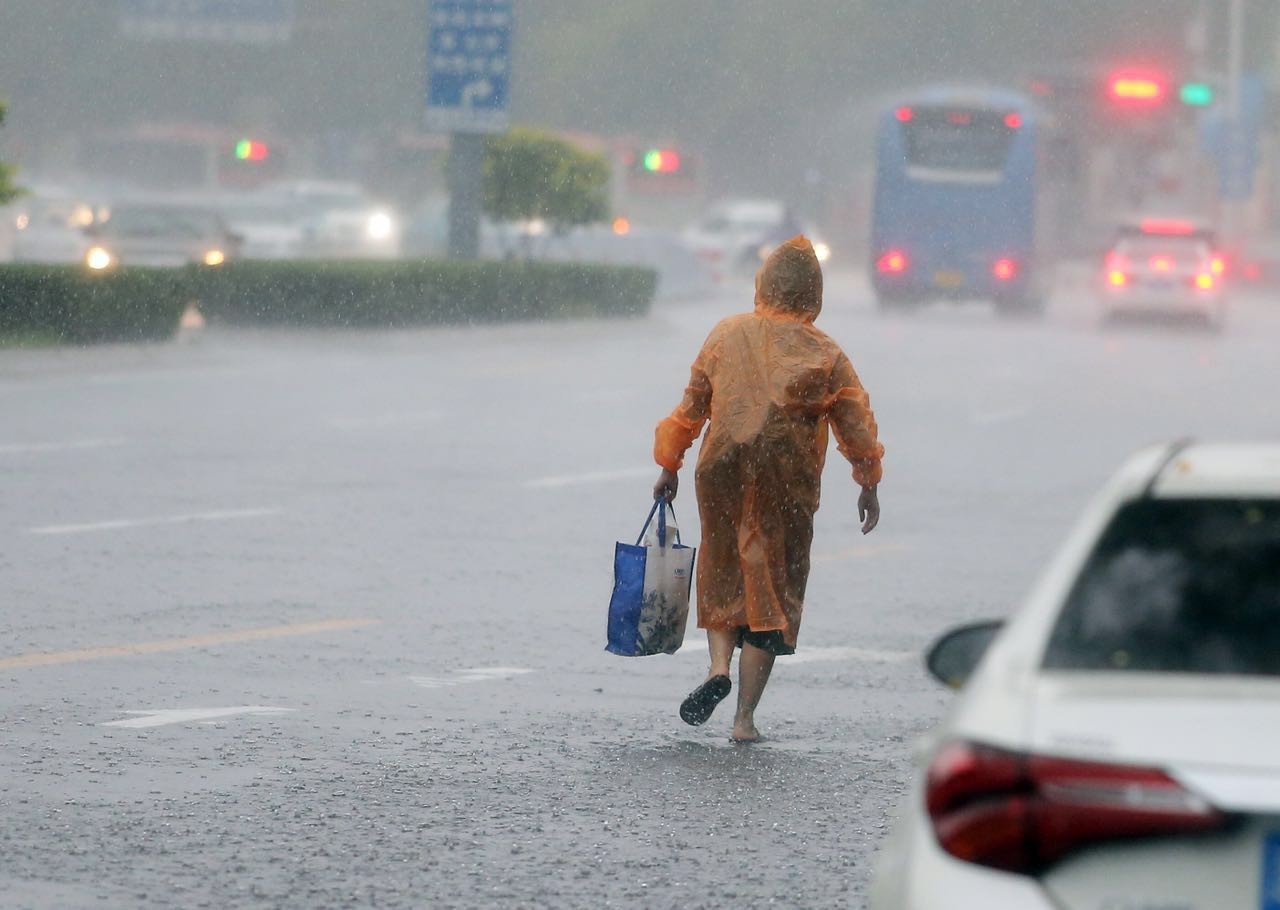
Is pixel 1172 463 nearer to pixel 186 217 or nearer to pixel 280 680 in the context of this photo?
pixel 280 680

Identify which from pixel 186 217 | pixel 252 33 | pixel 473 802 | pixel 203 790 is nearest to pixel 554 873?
pixel 473 802

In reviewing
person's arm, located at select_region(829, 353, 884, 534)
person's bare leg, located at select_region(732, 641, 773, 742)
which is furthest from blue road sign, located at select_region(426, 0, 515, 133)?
person's bare leg, located at select_region(732, 641, 773, 742)

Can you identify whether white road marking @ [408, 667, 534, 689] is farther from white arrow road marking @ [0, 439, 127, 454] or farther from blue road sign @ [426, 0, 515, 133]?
blue road sign @ [426, 0, 515, 133]

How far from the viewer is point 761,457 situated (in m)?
7.72

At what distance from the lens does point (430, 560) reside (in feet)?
40.8

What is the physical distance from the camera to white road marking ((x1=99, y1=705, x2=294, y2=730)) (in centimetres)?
798

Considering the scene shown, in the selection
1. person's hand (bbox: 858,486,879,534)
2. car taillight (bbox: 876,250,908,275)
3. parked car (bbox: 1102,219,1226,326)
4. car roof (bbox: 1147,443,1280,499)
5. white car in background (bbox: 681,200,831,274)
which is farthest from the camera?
white car in background (bbox: 681,200,831,274)

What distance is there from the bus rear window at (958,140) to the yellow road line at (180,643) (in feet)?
115

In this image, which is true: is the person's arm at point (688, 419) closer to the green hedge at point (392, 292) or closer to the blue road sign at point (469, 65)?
the green hedge at point (392, 292)

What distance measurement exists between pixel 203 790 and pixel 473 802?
0.72 metres

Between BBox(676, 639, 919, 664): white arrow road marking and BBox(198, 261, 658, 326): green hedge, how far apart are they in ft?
68.9

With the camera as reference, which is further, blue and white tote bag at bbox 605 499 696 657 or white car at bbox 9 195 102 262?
white car at bbox 9 195 102 262

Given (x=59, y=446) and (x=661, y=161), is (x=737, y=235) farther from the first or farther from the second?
(x=59, y=446)

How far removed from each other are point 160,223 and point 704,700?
3024 cm
